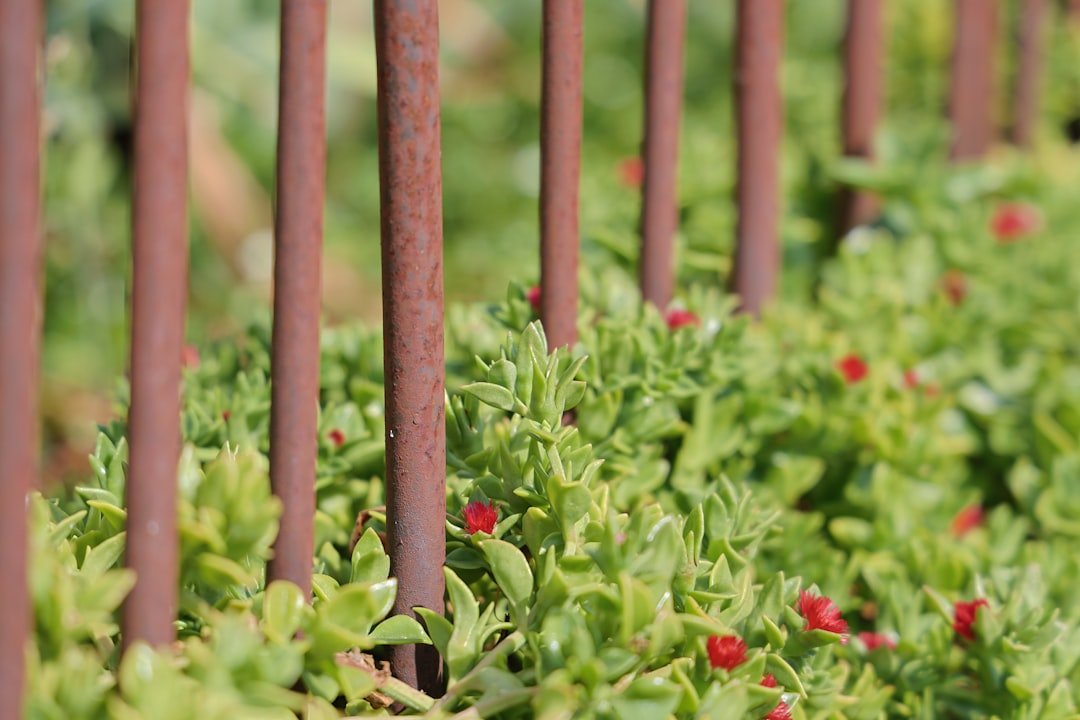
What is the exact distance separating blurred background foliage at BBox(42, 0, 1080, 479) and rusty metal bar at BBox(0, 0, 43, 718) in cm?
140

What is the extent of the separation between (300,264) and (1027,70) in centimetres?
218

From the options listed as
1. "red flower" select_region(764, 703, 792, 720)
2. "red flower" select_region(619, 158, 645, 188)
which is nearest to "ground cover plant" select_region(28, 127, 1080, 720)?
"red flower" select_region(764, 703, 792, 720)

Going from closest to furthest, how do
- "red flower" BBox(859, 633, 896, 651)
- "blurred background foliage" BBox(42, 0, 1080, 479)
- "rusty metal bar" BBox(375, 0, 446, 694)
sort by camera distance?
"rusty metal bar" BBox(375, 0, 446, 694) < "red flower" BBox(859, 633, 896, 651) < "blurred background foliage" BBox(42, 0, 1080, 479)

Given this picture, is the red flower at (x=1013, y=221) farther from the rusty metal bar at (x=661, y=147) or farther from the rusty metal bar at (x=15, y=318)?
the rusty metal bar at (x=15, y=318)

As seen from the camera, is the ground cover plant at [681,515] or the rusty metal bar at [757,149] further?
the rusty metal bar at [757,149]

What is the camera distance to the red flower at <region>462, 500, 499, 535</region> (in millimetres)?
1030

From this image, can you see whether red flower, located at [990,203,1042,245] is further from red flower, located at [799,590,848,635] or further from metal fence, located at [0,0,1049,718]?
red flower, located at [799,590,848,635]

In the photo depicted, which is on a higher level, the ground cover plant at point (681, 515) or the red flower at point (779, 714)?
the ground cover plant at point (681, 515)

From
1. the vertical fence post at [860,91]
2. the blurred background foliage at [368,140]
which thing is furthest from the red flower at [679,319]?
the vertical fence post at [860,91]

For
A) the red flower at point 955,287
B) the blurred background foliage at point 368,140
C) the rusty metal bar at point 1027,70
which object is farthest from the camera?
the rusty metal bar at point 1027,70

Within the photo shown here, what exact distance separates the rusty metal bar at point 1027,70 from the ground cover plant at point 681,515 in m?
0.64

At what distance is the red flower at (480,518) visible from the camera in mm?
1030

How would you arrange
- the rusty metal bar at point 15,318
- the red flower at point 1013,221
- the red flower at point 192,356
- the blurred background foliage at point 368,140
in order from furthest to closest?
the blurred background foliage at point 368,140 → the red flower at point 1013,221 → the red flower at point 192,356 → the rusty metal bar at point 15,318

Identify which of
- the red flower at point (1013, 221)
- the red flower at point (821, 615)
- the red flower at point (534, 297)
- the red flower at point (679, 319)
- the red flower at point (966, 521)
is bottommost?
the red flower at point (966, 521)
